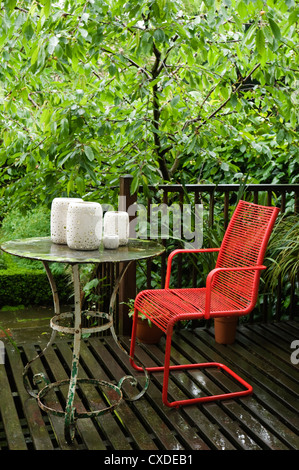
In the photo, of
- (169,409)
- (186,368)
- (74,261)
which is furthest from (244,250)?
(74,261)

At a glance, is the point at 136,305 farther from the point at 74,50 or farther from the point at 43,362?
the point at 74,50

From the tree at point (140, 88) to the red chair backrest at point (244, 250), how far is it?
670mm

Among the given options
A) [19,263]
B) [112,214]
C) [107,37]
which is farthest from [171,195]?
[19,263]

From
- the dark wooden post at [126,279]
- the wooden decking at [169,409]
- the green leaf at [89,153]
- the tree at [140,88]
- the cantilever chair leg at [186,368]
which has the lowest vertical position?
the wooden decking at [169,409]

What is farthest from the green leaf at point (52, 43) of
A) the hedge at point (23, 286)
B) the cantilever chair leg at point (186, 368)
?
the hedge at point (23, 286)

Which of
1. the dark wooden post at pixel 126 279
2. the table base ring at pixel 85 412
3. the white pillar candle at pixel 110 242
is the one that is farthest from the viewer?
the dark wooden post at pixel 126 279

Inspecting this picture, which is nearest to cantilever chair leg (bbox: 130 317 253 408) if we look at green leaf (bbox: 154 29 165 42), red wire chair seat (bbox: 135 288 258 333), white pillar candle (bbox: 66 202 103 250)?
red wire chair seat (bbox: 135 288 258 333)

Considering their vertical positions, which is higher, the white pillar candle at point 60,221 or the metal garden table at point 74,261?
the white pillar candle at point 60,221

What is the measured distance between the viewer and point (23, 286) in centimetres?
620

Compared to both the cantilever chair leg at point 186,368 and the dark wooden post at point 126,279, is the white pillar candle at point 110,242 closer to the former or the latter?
the cantilever chair leg at point 186,368

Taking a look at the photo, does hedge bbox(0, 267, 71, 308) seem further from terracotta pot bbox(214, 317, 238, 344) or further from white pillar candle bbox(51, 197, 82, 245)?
white pillar candle bbox(51, 197, 82, 245)

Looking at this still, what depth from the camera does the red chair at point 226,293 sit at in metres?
2.51

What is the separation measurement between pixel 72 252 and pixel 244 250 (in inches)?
46.4

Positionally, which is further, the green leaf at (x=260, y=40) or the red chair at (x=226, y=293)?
the green leaf at (x=260, y=40)
